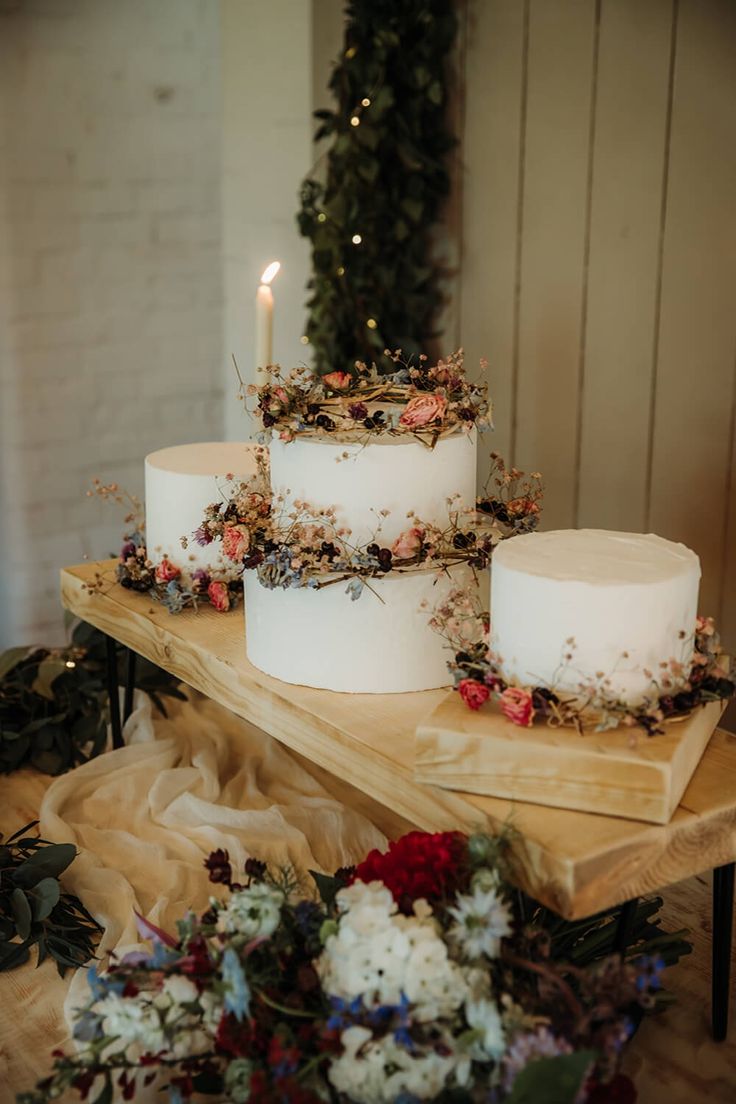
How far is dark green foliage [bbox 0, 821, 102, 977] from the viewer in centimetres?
150

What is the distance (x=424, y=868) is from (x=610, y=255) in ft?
4.79

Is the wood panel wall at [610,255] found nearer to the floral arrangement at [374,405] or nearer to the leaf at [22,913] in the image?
the floral arrangement at [374,405]

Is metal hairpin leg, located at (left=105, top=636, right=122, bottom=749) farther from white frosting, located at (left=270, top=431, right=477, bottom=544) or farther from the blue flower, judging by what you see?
the blue flower

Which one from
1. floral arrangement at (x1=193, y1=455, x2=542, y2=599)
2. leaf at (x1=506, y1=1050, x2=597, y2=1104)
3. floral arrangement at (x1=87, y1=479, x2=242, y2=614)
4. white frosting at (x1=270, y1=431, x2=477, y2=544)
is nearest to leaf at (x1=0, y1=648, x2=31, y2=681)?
floral arrangement at (x1=87, y1=479, x2=242, y2=614)

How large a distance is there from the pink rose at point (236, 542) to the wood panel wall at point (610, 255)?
1023 mm

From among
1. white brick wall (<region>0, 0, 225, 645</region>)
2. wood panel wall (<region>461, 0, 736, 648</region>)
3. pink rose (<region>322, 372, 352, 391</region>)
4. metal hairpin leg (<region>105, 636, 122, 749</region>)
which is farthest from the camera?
white brick wall (<region>0, 0, 225, 645</region>)

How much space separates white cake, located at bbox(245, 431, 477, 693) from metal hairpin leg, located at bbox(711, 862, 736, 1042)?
0.39m

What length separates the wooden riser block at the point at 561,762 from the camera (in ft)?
3.76

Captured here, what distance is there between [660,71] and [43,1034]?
179 cm

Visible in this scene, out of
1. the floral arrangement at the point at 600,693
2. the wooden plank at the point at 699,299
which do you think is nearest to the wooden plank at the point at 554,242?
the wooden plank at the point at 699,299

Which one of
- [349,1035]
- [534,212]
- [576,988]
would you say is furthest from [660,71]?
[349,1035]

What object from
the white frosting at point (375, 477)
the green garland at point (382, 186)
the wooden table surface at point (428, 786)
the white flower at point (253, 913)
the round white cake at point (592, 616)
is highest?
the green garland at point (382, 186)

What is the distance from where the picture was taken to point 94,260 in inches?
117

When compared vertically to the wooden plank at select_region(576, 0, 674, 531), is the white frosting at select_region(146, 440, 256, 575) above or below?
below
